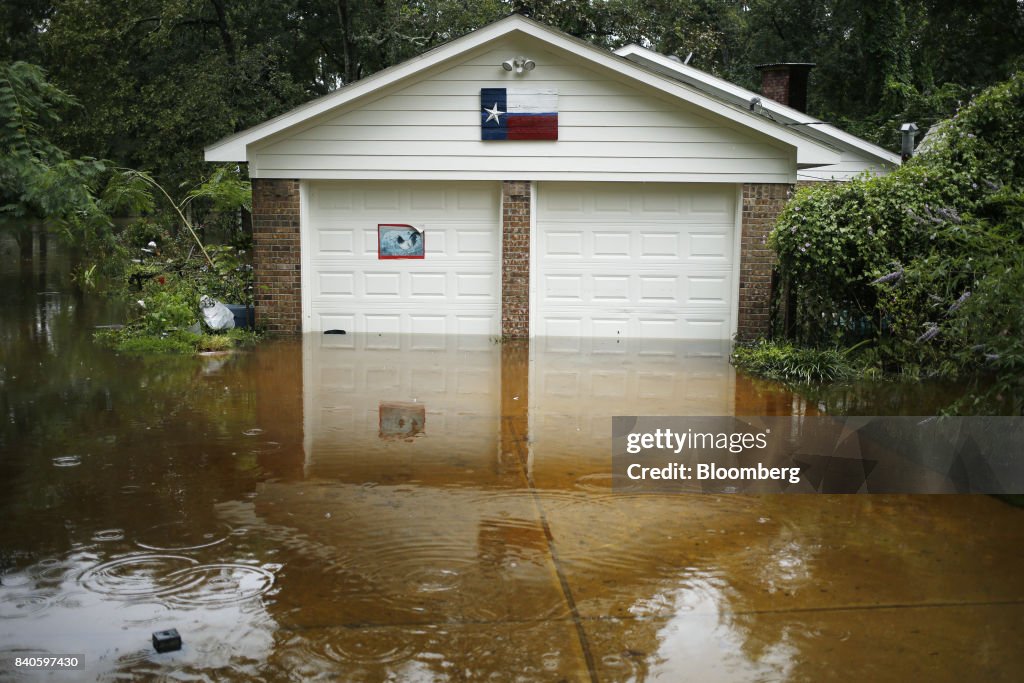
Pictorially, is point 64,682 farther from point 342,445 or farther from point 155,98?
point 155,98

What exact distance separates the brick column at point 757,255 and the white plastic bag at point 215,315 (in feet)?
21.2

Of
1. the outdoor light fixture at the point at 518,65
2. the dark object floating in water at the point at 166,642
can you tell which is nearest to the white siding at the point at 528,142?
the outdoor light fixture at the point at 518,65

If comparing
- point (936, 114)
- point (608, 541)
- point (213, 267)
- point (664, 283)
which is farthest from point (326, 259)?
point (936, 114)

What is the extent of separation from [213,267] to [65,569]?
9129mm

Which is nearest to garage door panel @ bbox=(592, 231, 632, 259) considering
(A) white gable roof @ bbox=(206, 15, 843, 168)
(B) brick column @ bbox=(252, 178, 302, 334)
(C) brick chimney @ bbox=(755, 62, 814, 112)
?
(A) white gable roof @ bbox=(206, 15, 843, 168)

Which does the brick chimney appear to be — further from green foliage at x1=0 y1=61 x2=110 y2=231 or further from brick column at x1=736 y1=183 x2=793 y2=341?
green foliage at x1=0 y1=61 x2=110 y2=231

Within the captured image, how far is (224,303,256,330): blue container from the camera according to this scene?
13.2 m

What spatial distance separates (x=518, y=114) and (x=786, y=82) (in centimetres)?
892

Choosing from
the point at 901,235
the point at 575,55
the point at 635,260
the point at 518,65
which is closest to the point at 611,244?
the point at 635,260

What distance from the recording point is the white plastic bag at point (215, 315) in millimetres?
12531

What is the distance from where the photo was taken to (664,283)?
42.6ft

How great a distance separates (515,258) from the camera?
1281 cm

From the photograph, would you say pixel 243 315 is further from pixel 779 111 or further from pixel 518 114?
pixel 779 111

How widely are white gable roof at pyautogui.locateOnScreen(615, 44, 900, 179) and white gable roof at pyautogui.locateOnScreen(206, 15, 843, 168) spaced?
445 cm
